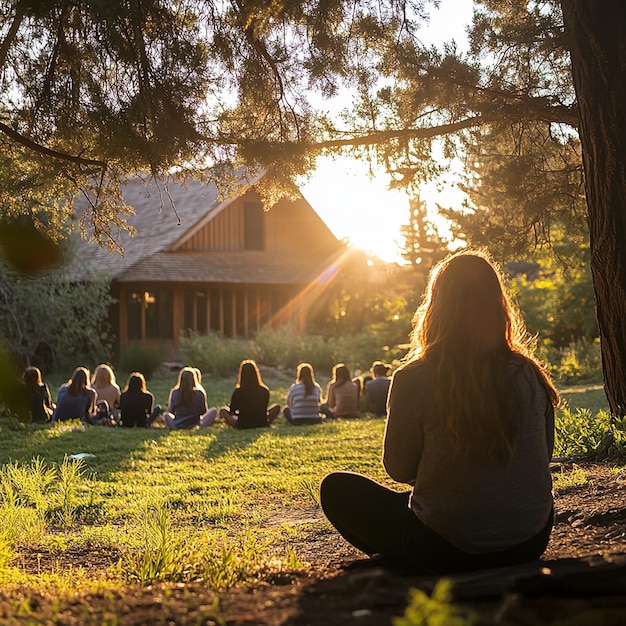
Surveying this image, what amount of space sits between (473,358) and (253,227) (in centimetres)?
2830

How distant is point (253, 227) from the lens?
103 ft

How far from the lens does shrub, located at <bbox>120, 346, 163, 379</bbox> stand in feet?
76.9

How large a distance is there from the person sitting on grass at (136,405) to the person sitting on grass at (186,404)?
36cm

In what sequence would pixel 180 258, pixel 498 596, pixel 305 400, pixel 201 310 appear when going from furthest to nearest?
pixel 201 310
pixel 180 258
pixel 305 400
pixel 498 596

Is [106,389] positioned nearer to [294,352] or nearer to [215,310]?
[294,352]

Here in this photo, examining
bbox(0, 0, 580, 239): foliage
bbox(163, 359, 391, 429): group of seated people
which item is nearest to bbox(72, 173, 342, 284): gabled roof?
bbox(163, 359, 391, 429): group of seated people

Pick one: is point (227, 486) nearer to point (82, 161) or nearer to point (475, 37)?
point (82, 161)

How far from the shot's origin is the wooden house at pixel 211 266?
1069 inches

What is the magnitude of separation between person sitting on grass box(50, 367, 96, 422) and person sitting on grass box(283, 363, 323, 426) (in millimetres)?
3190

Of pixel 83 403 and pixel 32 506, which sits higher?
pixel 83 403

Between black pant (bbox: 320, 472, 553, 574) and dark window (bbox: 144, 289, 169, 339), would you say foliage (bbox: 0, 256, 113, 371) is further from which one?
black pant (bbox: 320, 472, 553, 574)

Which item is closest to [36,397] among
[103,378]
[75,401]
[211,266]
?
[75,401]

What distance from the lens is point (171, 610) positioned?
2.76 meters

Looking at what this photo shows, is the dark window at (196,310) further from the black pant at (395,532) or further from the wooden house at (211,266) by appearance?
the black pant at (395,532)
